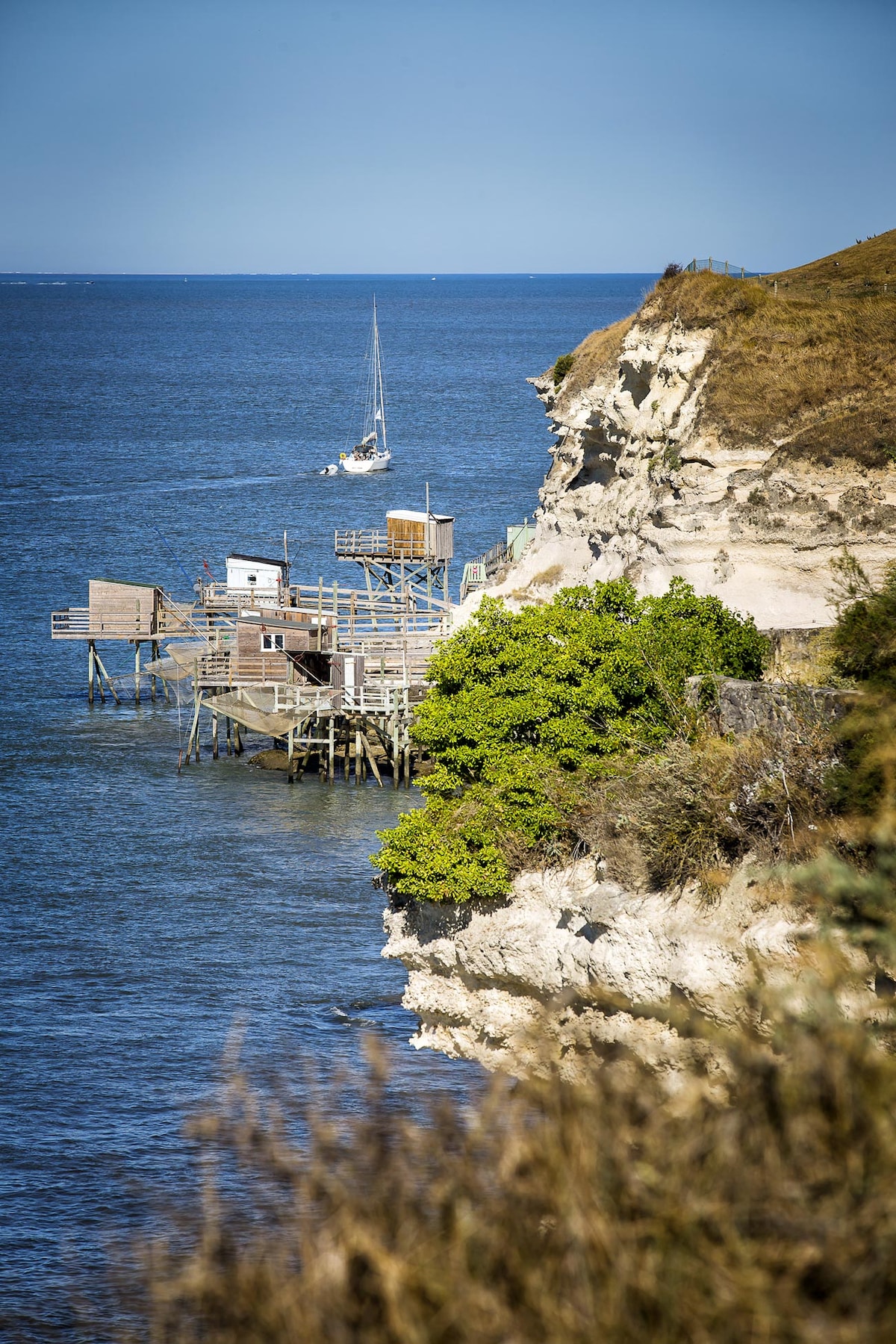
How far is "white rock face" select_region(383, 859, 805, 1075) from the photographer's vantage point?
2017 centimetres

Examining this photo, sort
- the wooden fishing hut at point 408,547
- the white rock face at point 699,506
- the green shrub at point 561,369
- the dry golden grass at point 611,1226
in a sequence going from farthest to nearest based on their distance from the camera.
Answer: the green shrub at point 561,369 → the wooden fishing hut at point 408,547 → the white rock face at point 699,506 → the dry golden grass at point 611,1226

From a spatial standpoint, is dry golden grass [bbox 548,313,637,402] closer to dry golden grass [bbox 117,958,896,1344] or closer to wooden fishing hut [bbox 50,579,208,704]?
wooden fishing hut [bbox 50,579,208,704]

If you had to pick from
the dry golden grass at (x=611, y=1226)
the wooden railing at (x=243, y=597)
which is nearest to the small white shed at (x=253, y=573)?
the wooden railing at (x=243, y=597)

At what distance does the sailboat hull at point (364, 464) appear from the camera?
116 meters

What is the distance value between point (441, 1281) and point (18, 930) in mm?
28151

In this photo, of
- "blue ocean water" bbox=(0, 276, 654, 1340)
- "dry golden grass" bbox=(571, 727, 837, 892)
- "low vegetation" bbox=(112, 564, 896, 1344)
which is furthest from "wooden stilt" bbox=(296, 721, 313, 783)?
"low vegetation" bbox=(112, 564, 896, 1344)

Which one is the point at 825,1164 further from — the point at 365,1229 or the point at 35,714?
the point at 35,714

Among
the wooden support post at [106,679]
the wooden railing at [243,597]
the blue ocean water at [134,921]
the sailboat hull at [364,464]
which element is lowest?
the blue ocean water at [134,921]

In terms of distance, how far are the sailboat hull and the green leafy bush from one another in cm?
8868

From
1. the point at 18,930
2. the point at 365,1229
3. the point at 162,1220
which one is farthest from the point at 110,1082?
the point at 365,1229

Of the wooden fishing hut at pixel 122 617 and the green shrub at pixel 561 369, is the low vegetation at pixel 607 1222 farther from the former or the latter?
the green shrub at pixel 561 369

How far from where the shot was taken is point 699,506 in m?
41.0

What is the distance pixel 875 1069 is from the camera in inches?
404

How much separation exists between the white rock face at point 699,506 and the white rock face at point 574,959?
15758 millimetres
